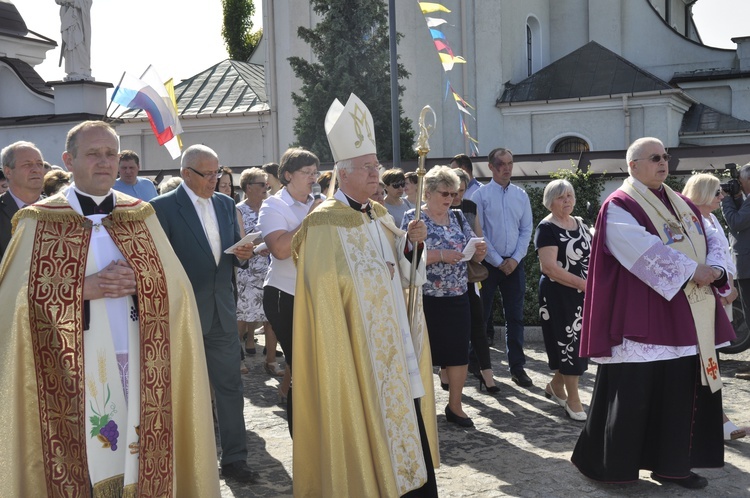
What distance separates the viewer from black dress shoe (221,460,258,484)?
19.5ft

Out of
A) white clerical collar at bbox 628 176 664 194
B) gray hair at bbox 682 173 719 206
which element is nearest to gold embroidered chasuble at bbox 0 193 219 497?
white clerical collar at bbox 628 176 664 194

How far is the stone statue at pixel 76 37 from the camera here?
17.3 m

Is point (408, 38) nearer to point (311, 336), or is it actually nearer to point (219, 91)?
point (219, 91)

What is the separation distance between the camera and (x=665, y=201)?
594 centimetres

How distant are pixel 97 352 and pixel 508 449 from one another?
10.8ft

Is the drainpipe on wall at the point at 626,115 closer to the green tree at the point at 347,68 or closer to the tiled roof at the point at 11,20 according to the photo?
the green tree at the point at 347,68

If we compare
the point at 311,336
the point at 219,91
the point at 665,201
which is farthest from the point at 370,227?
the point at 219,91

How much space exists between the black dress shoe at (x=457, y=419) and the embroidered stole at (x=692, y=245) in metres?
2.09

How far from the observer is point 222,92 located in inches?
1218

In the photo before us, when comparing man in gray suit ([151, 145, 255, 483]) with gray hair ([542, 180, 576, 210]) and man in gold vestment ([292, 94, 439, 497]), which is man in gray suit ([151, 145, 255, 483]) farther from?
gray hair ([542, 180, 576, 210])

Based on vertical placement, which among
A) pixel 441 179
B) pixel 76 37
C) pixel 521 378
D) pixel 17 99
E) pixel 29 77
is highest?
pixel 76 37

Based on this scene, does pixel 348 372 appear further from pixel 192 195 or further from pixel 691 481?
pixel 691 481

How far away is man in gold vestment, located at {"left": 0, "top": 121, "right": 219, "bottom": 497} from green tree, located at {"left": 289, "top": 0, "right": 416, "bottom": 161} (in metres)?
19.9

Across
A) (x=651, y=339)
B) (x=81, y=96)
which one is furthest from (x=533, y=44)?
(x=651, y=339)
